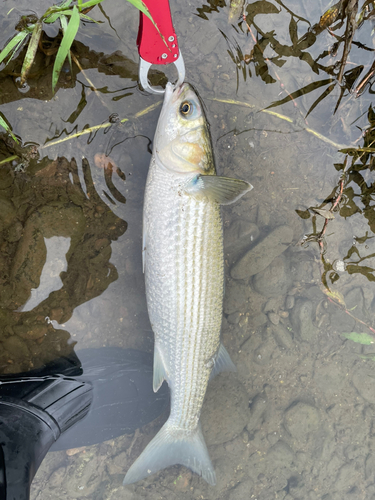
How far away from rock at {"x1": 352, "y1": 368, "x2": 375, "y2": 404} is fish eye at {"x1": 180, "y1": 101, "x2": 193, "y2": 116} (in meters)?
3.43

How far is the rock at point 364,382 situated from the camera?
3568 millimetres

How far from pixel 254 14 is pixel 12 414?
13.8 ft

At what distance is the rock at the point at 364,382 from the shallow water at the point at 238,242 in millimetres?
15

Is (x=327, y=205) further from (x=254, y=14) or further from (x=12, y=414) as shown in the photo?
(x=12, y=414)

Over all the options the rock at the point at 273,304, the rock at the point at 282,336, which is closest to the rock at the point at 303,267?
the rock at the point at 273,304

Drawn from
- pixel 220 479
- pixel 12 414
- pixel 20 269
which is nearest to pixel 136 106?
pixel 20 269

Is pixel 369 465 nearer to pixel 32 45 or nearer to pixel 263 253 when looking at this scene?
pixel 263 253

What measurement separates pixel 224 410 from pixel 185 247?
6.99ft

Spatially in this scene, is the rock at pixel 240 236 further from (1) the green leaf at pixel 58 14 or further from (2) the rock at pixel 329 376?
(1) the green leaf at pixel 58 14

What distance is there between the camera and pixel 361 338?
3518 mm

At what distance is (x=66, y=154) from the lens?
2.79 metres

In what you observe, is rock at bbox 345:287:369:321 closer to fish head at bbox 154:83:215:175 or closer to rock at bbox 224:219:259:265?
rock at bbox 224:219:259:265

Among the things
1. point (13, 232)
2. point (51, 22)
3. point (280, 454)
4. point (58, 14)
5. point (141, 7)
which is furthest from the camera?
point (280, 454)

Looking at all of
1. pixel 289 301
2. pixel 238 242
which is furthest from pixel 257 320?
pixel 238 242
